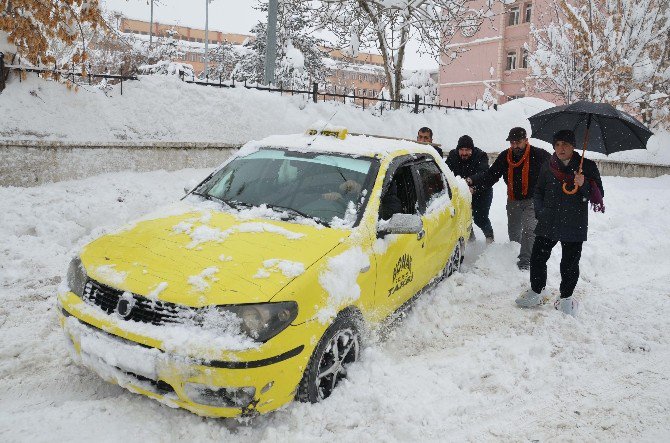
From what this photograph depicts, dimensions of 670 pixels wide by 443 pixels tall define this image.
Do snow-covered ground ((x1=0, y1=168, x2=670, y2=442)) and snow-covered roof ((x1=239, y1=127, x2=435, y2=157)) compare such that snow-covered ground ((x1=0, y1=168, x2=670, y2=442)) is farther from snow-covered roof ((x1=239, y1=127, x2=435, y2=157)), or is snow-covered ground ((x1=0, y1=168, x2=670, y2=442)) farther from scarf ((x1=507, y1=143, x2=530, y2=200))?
snow-covered roof ((x1=239, y1=127, x2=435, y2=157))

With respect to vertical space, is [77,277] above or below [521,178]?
below

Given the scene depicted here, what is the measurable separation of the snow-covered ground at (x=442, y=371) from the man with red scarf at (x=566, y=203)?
0.47 metres

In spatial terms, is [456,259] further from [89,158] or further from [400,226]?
[89,158]

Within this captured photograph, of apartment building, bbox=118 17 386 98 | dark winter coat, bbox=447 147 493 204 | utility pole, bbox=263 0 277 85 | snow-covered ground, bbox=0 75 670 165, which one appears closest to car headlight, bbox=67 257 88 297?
snow-covered ground, bbox=0 75 670 165

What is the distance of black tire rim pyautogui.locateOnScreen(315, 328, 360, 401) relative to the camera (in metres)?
2.94

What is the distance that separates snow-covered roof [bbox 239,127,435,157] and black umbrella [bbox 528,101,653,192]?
156cm

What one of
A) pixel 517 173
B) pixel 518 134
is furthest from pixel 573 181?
pixel 517 173

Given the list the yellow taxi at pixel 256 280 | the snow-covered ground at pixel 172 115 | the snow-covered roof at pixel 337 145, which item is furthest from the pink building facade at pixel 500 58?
the yellow taxi at pixel 256 280

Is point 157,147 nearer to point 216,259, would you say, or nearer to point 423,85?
point 216,259

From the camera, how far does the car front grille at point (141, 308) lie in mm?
2508

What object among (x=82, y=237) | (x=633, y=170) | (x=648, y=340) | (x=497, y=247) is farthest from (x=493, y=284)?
(x=633, y=170)

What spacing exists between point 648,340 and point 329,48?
41.5 feet

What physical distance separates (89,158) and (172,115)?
8.59 ft

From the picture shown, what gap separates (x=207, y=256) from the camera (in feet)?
9.45
